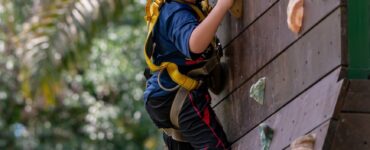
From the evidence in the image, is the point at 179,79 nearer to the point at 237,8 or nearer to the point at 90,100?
the point at 237,8

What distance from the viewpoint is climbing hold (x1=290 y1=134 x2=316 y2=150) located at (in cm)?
547

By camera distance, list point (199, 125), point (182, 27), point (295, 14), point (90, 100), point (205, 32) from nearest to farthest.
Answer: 1. point (295, 14)
2. point (205, 32)
3. point (182, 27)
4. point (199, 125)
5. point (90, 100)

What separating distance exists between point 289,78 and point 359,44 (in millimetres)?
436

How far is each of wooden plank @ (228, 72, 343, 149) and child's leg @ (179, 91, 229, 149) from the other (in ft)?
0.66

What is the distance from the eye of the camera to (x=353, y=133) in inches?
215

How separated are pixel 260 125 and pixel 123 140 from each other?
922cm

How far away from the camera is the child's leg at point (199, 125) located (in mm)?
6359

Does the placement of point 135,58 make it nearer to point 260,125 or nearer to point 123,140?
point 123,140

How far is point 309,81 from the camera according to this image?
18.8 ft

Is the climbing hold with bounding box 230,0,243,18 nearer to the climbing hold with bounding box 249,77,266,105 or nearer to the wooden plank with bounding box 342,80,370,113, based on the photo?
the climbing hold with bounding box 249,77,266,105

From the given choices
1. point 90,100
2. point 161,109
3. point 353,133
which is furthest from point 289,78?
point 90,100

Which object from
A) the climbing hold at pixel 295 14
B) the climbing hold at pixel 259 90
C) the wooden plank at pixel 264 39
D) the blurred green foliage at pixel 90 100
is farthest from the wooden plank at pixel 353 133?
the blurred green foliage at pixel 90 100

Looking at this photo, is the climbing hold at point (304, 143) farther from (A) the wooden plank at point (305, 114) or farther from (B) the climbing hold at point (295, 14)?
(B) the climbing hold at point (295, 14)


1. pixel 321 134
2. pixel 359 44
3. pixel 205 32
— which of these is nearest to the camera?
pixel 321 134
